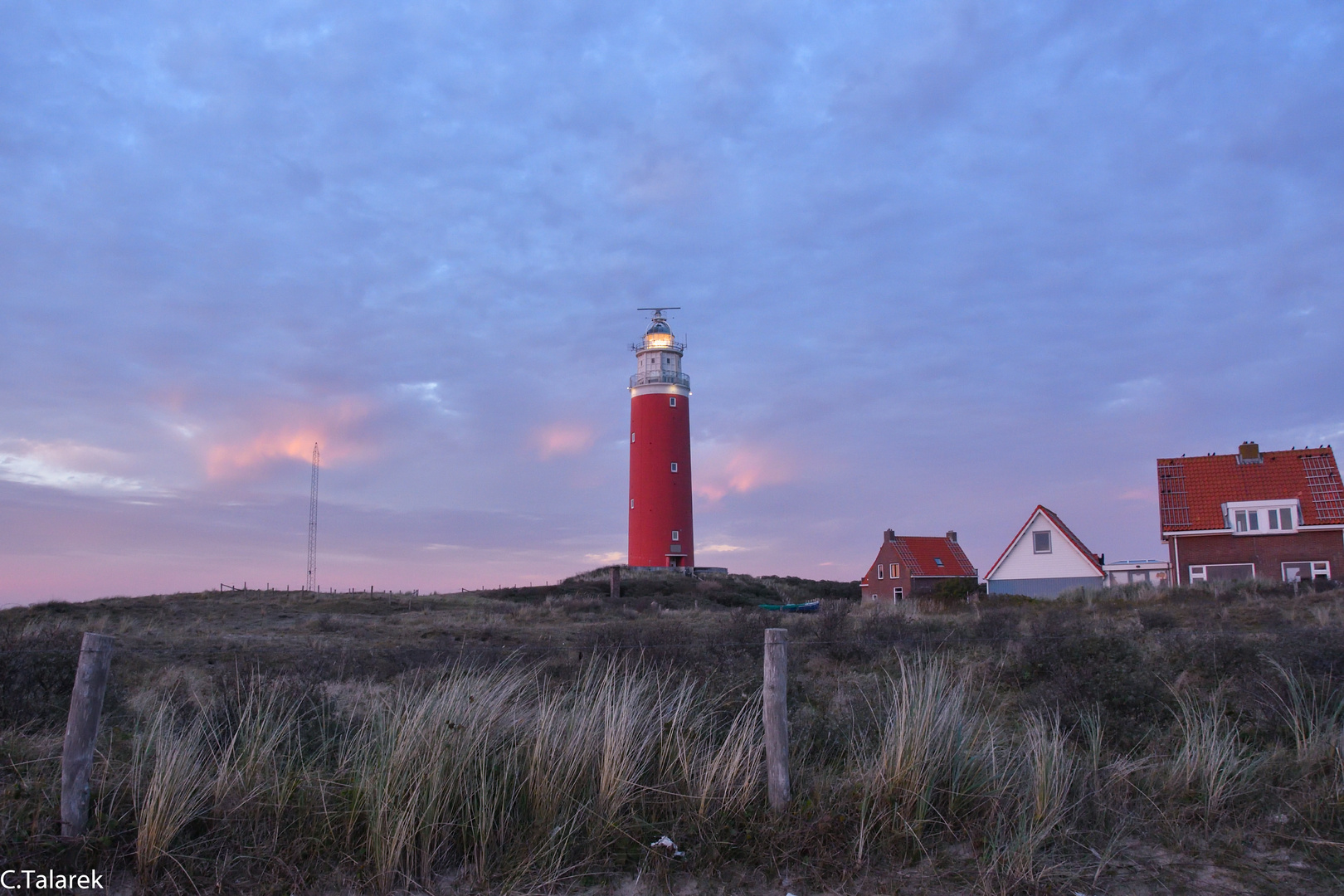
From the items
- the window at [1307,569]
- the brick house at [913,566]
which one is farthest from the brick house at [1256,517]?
the brick house at [913,566]

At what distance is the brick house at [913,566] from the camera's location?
42250mm

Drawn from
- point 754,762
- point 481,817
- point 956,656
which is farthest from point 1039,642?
point 481,817

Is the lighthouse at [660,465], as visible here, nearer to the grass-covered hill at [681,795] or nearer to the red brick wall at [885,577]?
the red brick wall at [885,577]

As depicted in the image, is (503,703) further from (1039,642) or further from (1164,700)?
(1039,642)

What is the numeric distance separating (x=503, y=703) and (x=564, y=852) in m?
1.81

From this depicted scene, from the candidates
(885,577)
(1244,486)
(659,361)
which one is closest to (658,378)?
(659,361)

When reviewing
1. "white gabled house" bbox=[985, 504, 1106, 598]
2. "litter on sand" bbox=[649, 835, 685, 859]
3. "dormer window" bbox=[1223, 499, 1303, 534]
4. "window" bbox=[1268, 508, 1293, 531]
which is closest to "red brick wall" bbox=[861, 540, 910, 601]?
"white gabled house" bbox=[985, 504, 1106, 598]

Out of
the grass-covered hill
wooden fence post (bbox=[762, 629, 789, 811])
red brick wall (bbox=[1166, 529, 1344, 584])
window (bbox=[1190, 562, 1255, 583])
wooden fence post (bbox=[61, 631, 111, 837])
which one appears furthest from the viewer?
window (bbox=[1190, 562, 1255, 583])

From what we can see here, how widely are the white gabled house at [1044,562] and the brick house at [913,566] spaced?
5.46m

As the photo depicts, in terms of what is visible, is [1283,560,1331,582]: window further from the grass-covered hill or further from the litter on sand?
the litter on sand

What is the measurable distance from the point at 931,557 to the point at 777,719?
4040cm

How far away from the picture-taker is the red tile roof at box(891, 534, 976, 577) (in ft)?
140

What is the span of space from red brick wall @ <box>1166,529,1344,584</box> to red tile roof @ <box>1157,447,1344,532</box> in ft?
1.91

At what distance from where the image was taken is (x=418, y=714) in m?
5.55
